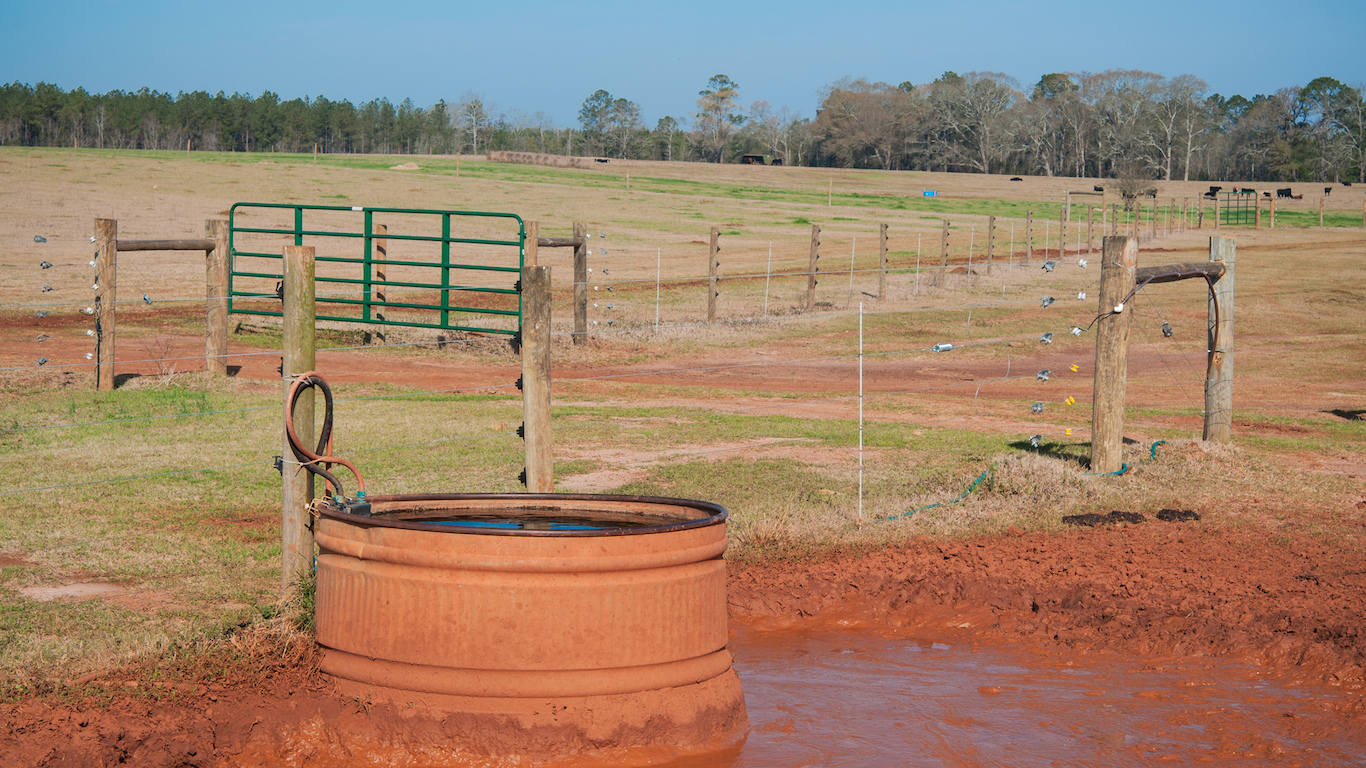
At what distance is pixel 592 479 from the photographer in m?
8.78

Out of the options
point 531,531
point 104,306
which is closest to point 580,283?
point 104,306

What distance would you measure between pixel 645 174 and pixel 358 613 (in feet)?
254

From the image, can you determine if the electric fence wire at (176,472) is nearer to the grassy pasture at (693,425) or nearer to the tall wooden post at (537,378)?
the grassy pasture at (693,425)

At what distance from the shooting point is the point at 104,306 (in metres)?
12.1

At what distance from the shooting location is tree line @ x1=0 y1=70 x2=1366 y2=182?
10269 centimetres

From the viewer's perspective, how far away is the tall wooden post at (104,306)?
12133 mm

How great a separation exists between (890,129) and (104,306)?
4412 inches

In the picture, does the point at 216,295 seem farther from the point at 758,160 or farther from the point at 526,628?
the point at 758,160

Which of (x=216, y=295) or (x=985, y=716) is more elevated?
(x=216, y=295)

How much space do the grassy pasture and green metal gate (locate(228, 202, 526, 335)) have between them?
36.4 inches

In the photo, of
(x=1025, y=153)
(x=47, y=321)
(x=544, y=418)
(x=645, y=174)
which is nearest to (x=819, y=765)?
(x=544, y=418)

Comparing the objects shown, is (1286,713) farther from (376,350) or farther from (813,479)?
(376,350)

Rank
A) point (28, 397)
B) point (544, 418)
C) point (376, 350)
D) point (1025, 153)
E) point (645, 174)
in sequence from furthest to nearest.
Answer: point (1025, 153) → point (645, 174) → point (376, 350) → point (28, 397) → point (544, 418)

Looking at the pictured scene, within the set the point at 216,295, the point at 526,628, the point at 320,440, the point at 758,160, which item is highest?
the point at 758,160
